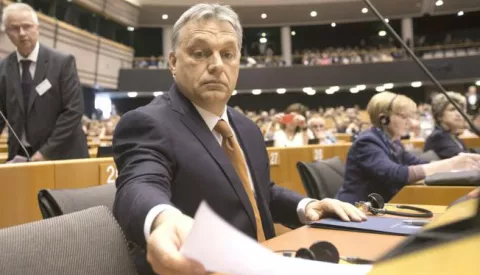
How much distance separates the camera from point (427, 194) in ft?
8.64

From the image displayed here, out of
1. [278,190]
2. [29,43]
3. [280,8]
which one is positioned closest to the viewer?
[278,190]

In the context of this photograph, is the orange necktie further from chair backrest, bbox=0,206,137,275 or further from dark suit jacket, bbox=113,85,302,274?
chair backrest, bbox=0,206,137,275

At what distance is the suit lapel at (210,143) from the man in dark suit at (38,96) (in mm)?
1629

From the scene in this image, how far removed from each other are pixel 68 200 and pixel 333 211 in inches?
30.6

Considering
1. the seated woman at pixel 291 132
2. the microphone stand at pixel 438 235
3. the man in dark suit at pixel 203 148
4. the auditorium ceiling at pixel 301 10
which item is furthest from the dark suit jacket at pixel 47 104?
the auditorium ceiling at pixel 301 10

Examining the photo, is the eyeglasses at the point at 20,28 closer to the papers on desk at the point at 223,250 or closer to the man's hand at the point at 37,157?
the man's hand at the point at 37,157

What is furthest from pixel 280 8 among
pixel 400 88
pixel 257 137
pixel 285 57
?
pixel 257 137

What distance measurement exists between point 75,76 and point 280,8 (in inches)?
668

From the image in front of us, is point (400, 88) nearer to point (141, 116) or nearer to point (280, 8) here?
point (280, 8)

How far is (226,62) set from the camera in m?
1.56

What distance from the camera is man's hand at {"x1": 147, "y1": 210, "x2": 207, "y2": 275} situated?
25.6 inches

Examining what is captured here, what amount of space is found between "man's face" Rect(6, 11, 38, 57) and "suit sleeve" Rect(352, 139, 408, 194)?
202 cm

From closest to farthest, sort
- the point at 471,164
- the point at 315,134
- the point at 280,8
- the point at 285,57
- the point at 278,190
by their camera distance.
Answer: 1. the point at 278,190
2. the point at 471,164
3. the point at 315,134
4. the point at 280,8
5. the point at 285,57

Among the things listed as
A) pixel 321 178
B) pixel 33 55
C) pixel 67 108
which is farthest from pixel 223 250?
pixel 33 55
